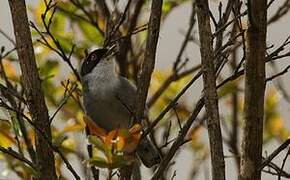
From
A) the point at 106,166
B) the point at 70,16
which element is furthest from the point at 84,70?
the point at 106,166


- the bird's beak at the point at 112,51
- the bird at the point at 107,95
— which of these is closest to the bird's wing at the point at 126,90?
the bird at the point at 107,95

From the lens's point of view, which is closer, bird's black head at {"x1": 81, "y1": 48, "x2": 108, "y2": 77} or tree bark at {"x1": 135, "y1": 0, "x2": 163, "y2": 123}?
tree bark at {"x1": 135, "y1": 0, "x2": 163, "y2": 123}

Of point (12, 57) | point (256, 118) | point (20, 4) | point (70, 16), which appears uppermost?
point (70, 16)

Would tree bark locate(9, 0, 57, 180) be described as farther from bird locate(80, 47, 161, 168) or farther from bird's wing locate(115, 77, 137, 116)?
bird's wing locate(115, 77, 137, 116)

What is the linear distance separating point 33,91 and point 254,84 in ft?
2.09

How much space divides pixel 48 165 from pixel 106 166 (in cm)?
30

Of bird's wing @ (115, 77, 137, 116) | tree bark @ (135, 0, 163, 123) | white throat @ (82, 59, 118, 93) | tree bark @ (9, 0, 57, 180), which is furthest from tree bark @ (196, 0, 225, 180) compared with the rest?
white throat @ (82, 59, 118, 93)

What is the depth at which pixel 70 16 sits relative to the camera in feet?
9.64

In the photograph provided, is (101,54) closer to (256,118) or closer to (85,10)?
(85,10)

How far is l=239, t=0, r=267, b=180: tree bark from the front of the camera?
1578 mm

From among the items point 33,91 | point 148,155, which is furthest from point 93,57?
point 33,91

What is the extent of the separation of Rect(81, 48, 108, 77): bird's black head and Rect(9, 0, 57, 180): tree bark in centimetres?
109

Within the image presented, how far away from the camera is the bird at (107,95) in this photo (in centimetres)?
309

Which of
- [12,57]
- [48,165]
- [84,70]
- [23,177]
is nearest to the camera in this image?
[48,165]
